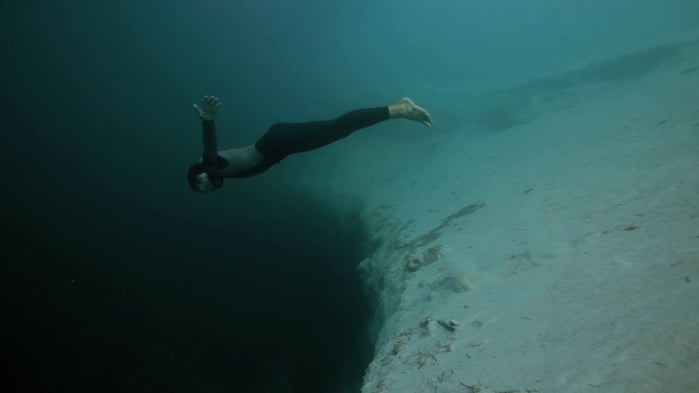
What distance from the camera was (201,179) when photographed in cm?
438

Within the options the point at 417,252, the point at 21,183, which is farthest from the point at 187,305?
the point at 21,183

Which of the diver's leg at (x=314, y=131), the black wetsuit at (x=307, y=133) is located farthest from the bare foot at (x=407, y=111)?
the black wetsuit at (x=307, y=133)

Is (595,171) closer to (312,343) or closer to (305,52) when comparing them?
(312,343)

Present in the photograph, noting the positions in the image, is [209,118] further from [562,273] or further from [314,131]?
[562,273]

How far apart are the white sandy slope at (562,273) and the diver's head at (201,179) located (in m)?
3.15

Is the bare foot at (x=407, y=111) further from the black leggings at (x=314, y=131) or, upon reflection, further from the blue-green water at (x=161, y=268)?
the blue-green water at (x=161, y=268)

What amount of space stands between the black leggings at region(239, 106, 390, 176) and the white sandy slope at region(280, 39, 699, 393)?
2.56 meters

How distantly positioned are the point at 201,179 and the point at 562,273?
4.43m

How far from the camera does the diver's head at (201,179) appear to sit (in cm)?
428

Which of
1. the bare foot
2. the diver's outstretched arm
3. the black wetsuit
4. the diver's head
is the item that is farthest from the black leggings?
the diver's head

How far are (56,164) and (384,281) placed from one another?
42.1 m

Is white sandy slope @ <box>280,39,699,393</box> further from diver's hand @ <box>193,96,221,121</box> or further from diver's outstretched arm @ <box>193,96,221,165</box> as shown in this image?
diver's hand @ <box>193,96,221,121</box>

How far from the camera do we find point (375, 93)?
1174 inches

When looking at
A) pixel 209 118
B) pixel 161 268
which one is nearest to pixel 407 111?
pixel 209 118
